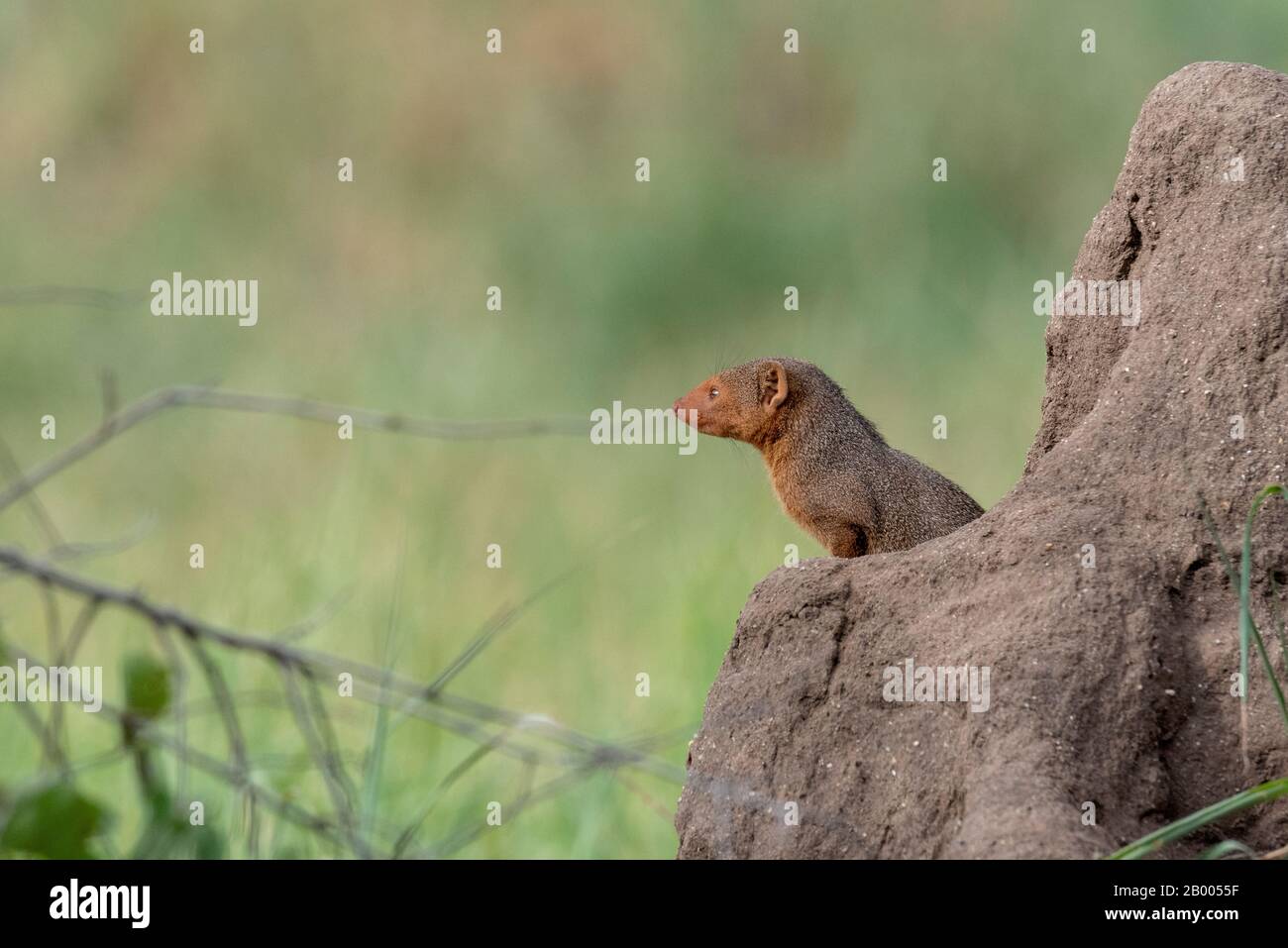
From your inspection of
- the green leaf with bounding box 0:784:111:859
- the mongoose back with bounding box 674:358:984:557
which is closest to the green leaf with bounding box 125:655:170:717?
the green leaf with bounding box 0:784:111:859

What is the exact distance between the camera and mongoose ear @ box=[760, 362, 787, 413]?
17.9ft

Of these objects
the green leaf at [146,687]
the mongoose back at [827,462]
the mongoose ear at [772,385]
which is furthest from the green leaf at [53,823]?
the mongoose ear at [772,385]

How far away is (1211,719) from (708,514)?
1027 cm

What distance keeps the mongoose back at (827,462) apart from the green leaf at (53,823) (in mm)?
2915

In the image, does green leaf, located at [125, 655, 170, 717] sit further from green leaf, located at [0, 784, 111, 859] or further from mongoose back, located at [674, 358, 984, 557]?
mongoose back, located at [674, 358, 984, 557]

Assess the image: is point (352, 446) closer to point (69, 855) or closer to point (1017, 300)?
point (1017, 300)

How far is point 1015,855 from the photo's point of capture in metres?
3.07

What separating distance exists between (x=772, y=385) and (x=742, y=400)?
0.39ft

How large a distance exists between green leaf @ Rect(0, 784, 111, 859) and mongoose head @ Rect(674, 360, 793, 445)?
3270 millimetres

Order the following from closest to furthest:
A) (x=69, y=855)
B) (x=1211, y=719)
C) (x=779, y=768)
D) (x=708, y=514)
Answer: (x=69, y=855)
(x=1211, y=719)
(x=779, y=768)
(x=708, y=514)

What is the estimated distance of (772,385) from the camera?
5488 millimetres

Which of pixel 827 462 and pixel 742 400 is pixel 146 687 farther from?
pixel 742 400

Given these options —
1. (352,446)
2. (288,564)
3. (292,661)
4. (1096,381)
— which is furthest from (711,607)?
(292,661)
